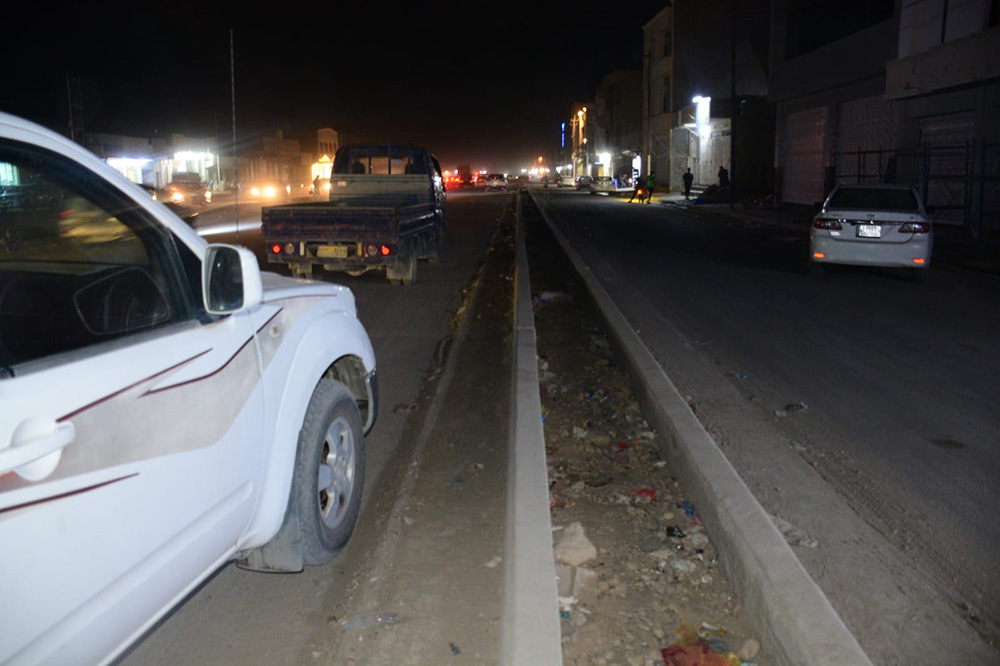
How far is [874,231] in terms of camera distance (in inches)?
547

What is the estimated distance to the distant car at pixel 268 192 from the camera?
53.7 meters

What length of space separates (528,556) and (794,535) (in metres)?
1.49

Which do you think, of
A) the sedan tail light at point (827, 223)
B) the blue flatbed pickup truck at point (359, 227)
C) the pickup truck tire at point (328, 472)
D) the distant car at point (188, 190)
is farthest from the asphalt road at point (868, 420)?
the distant car at point (188, 190)

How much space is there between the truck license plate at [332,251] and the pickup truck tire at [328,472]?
375 inches

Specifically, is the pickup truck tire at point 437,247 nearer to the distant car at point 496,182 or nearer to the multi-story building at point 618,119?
the distant car at point 496,182

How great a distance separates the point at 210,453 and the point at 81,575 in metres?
0.71

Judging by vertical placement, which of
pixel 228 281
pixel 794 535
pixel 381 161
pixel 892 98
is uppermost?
pixel 892 98

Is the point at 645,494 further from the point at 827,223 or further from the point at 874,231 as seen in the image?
the point at 827,223

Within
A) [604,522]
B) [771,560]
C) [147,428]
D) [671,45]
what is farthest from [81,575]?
[671,45]

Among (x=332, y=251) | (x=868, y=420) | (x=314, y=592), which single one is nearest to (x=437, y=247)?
(x=332, y=251)

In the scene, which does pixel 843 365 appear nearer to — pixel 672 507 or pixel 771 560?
pixel 672 507

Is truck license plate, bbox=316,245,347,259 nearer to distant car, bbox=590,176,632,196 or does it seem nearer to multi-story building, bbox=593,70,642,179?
distant car, bbox=590,176,632,196

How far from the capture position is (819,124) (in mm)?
36250

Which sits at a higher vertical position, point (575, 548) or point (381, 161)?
point (381, 161)
